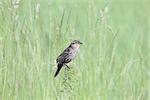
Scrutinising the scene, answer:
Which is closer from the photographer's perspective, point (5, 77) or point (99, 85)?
point (5, 77)

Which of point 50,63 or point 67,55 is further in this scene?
point 50,63

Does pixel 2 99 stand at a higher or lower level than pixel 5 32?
lower

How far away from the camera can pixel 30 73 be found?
3.96 m

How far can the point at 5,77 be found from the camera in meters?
3.90

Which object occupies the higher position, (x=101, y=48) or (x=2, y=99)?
(x=101, y=48)

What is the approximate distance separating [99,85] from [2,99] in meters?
0.62

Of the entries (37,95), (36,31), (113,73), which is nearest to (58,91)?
(37,95)

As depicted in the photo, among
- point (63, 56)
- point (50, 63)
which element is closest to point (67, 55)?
point (63, 56)

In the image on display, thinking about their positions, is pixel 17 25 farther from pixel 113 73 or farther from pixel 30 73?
pixel 113 73

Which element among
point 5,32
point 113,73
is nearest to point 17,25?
point 5,32

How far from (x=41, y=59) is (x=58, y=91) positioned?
0.23 meters

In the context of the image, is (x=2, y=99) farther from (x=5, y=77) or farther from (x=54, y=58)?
(x=54, y=58)

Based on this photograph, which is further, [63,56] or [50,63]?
[50,63]

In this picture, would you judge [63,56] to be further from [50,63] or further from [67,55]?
[50,63]
